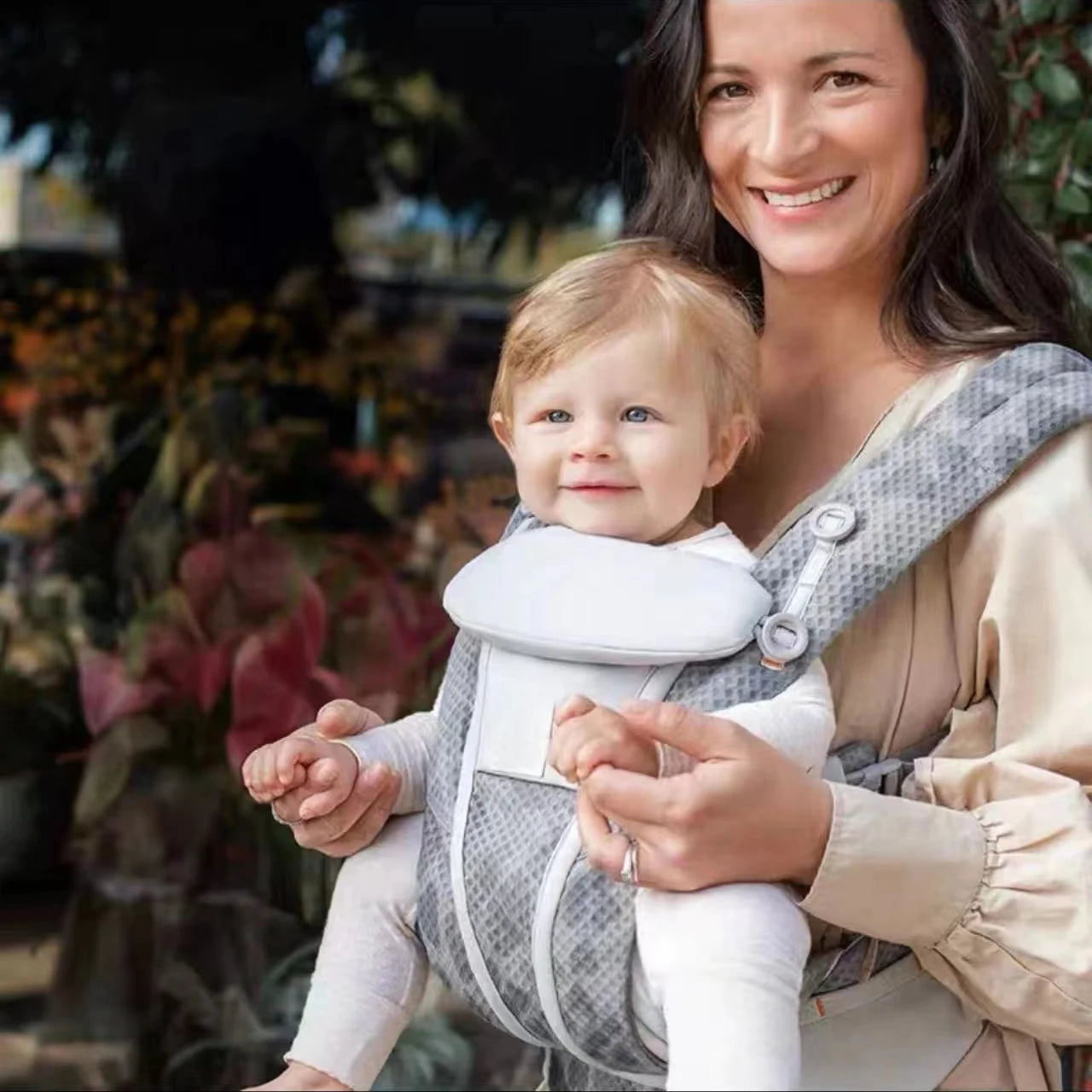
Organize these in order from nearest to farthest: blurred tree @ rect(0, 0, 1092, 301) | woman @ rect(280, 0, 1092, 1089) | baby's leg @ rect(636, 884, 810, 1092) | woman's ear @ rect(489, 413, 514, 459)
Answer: baby's leg @ rect(636, 884, 810, 1092)
woman @ rect(280, 0, 1092, 1089)
woman's ear @ rect(489, 413, 514, 459)
blurred tree @ rect(0, 0, 1092, 301)

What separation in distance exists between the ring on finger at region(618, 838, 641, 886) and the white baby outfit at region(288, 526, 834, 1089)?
0.03m

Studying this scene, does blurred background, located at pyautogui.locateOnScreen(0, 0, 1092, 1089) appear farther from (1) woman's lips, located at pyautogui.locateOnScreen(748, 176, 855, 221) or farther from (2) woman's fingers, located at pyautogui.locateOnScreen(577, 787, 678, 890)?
(2) woman's fingers, located at pyautogui.locateOnScreen(577, 787, 678, 890)

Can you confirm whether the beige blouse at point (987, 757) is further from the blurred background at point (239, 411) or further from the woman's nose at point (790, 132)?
the blurred background at point (239, 411)

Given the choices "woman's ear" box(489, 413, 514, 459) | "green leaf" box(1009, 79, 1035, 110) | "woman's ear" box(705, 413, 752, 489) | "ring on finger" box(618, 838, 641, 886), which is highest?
"green leaf" box(1009, 79, 1035, 110)

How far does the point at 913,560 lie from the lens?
1.46 meters

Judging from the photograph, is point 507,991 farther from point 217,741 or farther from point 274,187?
point 274,187

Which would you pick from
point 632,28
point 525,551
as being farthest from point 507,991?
point 632,28

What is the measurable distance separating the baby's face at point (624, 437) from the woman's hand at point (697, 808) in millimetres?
225

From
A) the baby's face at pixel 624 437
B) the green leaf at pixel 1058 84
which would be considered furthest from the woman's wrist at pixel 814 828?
the green leaf at pixel 1058 84

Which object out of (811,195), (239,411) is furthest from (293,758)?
(239,411)

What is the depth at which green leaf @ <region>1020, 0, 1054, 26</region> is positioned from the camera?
2.25 metres

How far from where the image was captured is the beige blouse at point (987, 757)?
1.42 m

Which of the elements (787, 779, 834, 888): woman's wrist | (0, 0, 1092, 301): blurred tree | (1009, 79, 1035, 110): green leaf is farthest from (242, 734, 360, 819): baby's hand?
(0, 0, 1092, 301): blurred tree

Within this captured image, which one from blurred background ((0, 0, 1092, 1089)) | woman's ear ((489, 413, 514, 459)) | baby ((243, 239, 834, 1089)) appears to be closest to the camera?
baby ((243, 239, 834, 1089))
